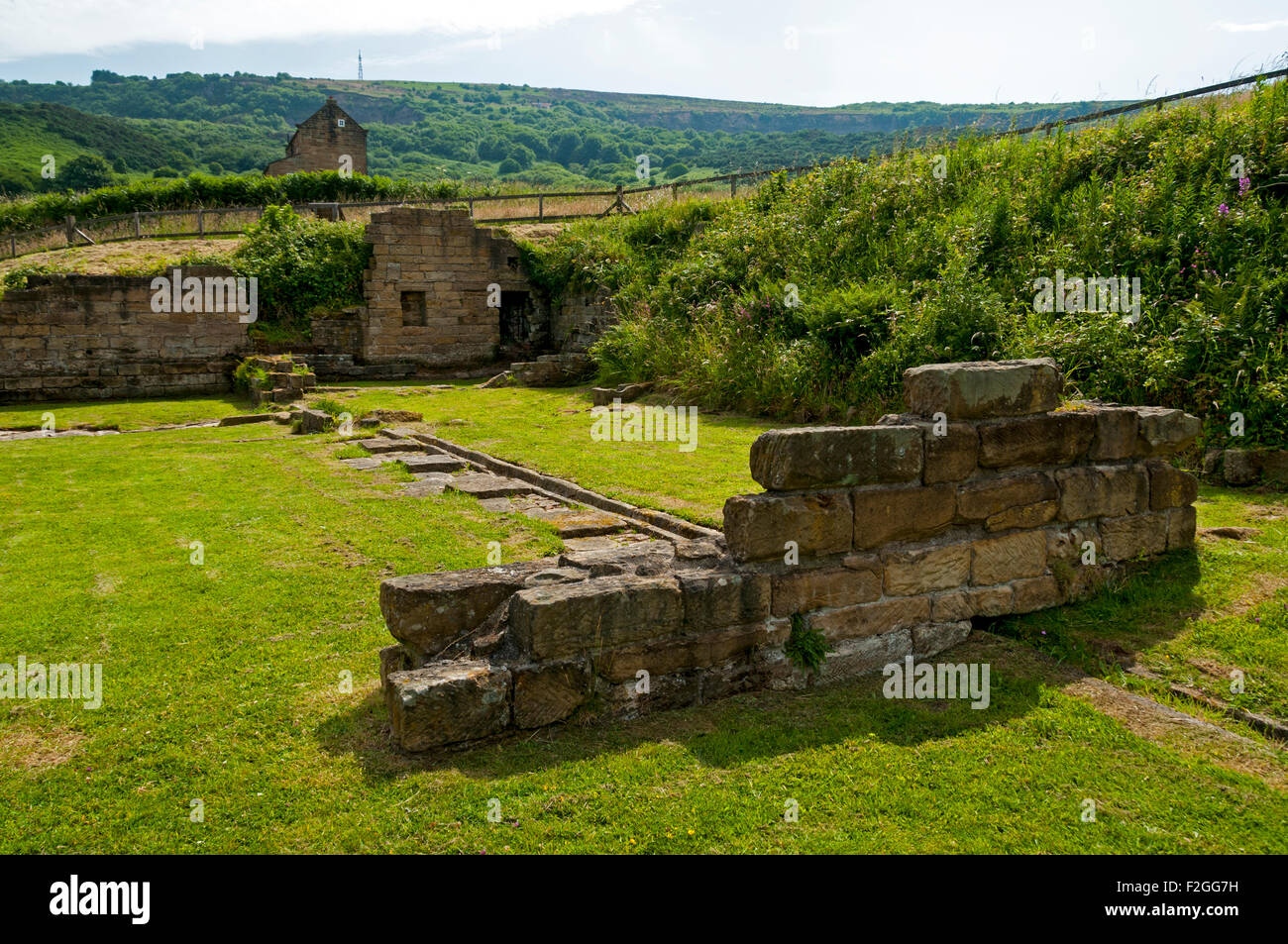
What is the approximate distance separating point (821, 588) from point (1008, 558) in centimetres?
155

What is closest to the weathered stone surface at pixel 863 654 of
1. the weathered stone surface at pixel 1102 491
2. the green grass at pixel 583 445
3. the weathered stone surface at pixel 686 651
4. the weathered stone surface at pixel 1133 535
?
the weathered stone surface at pixel 686 651

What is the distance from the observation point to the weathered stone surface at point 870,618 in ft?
18.4

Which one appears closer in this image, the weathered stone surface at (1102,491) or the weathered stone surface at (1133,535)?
the weathered stone surface at (1102,491)

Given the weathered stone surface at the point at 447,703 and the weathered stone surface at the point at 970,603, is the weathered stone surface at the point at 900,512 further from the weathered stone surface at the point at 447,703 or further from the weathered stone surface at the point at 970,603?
the weathered stone surface at the point at 447,703

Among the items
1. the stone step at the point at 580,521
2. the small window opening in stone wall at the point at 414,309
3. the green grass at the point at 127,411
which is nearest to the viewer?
the stone step at the point at 580,521

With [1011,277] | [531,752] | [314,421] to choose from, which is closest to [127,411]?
[314,421]

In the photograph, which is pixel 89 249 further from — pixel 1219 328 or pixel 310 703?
pixel 1219 328

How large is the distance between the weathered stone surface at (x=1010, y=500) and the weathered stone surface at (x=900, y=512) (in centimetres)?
14

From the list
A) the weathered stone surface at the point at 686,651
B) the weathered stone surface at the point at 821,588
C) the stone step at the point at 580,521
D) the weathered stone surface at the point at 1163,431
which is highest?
the weathered stone surface at the point at 1163,431

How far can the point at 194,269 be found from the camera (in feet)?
72.0

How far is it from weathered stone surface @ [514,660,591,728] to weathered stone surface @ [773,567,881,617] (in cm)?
129

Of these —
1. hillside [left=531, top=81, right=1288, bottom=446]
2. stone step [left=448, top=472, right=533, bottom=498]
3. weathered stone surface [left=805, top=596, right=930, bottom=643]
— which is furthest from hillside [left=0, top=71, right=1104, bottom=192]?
weathered stone surface [left=805, top=596, right=930, bottom=643]
